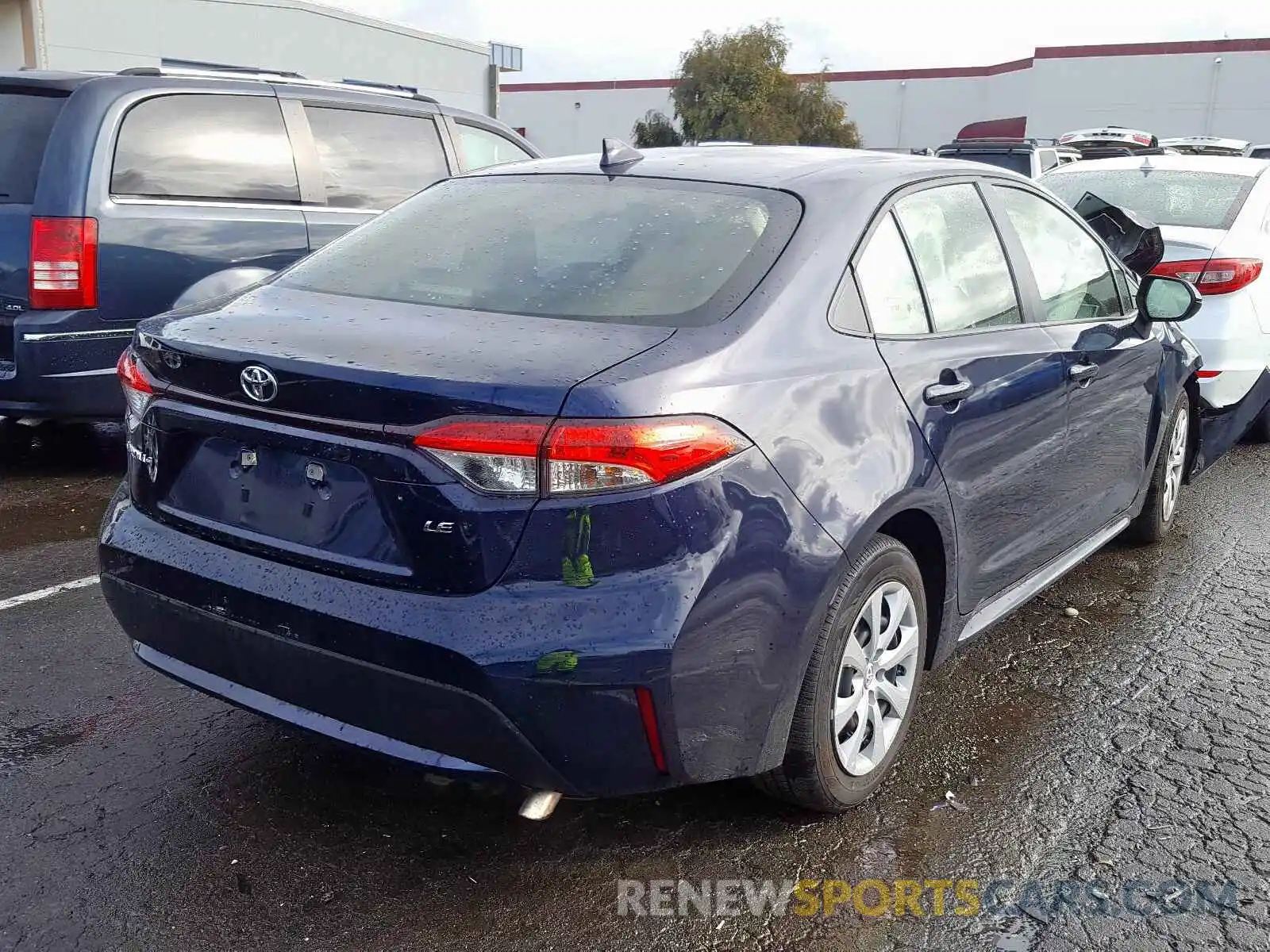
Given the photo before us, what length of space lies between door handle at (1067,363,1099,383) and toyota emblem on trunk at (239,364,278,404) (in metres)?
2.45

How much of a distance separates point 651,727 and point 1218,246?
204 inches

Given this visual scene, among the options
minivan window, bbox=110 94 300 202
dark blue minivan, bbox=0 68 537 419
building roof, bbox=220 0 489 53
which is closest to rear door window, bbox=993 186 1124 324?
dark blue minivan, bbox=0 68 537 419

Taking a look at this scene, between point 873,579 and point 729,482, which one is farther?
point 873,579

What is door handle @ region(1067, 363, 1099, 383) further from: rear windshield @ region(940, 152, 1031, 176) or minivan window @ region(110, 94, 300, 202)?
rear windshield @ region(940, 152, 1031, 176)

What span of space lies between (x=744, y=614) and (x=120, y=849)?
1552 mm

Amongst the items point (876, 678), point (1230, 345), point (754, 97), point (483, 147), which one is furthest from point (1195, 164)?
point (754, 97)

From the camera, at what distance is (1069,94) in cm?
4556

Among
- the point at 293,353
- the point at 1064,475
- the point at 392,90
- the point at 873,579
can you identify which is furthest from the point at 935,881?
the point at 392,90

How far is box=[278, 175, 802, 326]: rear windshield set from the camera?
2.82m

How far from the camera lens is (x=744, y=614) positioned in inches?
98.8

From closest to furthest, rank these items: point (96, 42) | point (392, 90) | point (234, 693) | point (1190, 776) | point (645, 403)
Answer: point (645, 403), point (234, 693), point (1190, 776), point (392, 90), point (96, 42)

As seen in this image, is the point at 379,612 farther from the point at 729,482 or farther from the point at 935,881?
the point at 935,881

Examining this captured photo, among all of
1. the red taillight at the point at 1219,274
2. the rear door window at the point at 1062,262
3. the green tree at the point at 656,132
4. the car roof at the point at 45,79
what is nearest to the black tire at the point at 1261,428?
the red taillight at the point at 1219,274

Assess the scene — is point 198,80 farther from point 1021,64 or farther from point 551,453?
point 1021,64
